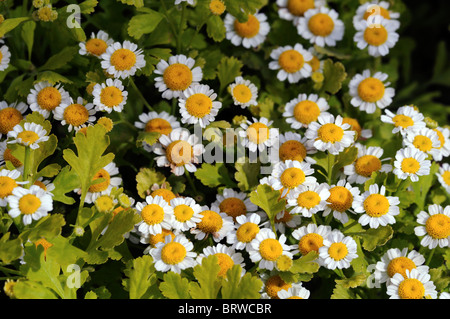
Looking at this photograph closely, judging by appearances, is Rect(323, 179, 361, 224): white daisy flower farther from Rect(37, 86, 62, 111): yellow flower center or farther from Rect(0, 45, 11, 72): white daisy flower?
Rect(0, 45, 11, 72): white daisy flower

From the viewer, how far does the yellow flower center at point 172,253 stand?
1033mm

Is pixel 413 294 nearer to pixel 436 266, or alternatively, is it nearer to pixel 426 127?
pixel 436 266

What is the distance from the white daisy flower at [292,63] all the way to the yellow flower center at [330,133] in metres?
0.21

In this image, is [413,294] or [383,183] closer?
[413,294]

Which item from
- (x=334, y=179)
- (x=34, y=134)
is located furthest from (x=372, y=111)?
(x=34, y=134)

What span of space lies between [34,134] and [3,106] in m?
0.19

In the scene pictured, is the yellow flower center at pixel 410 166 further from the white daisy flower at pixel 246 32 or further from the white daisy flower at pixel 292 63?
the white daisy flower at pixel 246 32

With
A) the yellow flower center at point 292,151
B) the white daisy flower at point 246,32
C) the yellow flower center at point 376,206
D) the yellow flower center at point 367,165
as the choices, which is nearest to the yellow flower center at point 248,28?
the white daisy flower at point 246,32

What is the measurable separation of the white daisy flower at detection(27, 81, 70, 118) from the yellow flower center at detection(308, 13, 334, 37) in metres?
0.64

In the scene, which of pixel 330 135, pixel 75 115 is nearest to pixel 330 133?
pixel 330 135

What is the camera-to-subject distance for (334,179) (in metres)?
1.22

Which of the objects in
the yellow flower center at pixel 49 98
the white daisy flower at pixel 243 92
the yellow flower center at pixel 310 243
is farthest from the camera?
the white daisy flower at pixel 243 92

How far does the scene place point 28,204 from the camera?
3.14 ft

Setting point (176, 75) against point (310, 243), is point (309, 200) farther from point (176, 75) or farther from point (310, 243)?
point (176, 75)
